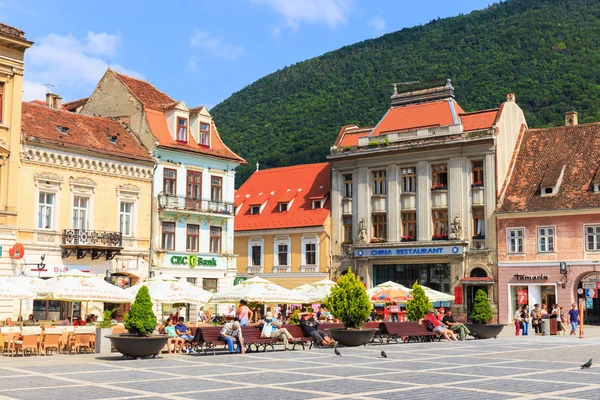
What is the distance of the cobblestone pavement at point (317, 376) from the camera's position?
1404 cm

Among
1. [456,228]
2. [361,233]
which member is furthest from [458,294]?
[361,233]

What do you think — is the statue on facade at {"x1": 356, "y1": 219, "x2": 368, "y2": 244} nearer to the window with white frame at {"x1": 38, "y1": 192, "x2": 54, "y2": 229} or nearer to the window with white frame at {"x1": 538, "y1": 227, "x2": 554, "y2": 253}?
the window with white frame at {"x1": 538, "y1": 227, "x2": 554, "y2": 253}

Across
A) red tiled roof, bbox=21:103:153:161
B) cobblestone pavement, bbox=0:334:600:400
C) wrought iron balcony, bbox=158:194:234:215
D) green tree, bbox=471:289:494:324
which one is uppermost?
red tiled roof, bbox=21:103:153:161

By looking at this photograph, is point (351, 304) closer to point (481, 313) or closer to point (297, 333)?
point (297, 333)

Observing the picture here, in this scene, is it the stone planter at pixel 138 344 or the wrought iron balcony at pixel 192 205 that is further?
the wrought iron balcony at pixel 192 205

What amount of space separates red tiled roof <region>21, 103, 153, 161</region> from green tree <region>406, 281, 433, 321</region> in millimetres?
15164

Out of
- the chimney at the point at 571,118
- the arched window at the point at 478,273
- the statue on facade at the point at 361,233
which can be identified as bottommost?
the arched window at the point at 478,273

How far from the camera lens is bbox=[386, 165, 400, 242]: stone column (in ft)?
163

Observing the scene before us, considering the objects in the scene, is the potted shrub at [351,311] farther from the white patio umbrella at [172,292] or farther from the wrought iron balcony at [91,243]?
the wrought iron balcony at [91,243]

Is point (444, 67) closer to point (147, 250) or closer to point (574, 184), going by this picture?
point (574, 184)

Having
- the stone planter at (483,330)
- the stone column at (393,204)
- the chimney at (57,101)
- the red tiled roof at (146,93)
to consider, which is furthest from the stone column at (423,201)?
the chimney at (57,101)

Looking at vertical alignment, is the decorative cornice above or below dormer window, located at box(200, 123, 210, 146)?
below

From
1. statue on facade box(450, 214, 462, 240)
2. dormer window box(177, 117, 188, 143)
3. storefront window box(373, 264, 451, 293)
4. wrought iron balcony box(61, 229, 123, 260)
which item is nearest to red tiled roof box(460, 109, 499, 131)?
statue on facade box(450, 214, 462, 240)

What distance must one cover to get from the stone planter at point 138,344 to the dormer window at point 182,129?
22.2 m
